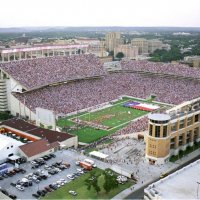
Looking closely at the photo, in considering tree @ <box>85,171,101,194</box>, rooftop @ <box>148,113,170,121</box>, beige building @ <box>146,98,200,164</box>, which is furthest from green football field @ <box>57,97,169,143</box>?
tree @ <box>85,171,101,194</box>

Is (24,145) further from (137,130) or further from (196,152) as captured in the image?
(196,152)

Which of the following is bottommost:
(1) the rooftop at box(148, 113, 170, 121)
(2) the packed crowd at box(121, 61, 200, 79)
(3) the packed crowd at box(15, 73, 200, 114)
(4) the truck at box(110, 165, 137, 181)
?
(4) the truck at box(110, 165, 137, 181)

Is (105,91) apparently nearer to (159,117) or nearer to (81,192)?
(159,117)

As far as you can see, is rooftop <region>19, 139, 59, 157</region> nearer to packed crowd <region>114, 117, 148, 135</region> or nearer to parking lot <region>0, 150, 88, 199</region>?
parking lot <region>0, 150, 88, 199</region>

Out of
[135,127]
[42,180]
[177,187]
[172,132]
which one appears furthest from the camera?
[135,127]

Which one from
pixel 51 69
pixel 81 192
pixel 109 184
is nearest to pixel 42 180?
pixel 81 192

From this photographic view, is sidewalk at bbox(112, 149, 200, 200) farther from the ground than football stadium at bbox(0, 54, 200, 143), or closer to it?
closer to it
